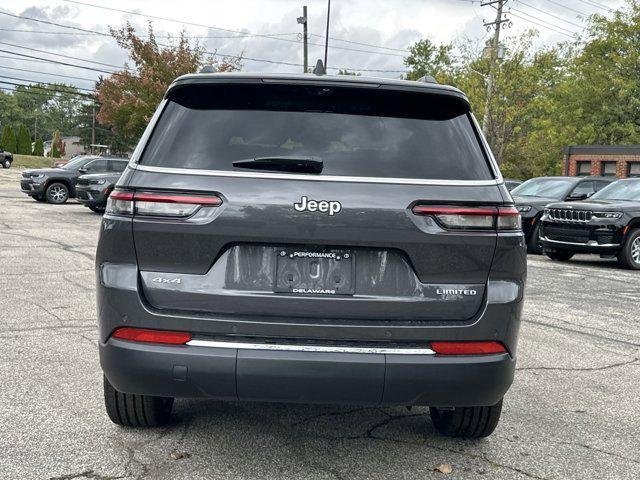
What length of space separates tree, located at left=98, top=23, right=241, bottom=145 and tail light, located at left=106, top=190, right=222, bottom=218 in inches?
1385

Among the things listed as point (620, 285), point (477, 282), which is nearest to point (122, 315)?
point (477, 282)

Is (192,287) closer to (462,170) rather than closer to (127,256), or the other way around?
(127,256)

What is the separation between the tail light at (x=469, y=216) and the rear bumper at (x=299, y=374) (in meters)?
0.57

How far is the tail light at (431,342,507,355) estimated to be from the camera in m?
3.02

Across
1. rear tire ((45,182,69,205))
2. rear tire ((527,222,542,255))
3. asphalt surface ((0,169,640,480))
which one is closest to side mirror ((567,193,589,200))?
rear tire ((527,222,542,255))

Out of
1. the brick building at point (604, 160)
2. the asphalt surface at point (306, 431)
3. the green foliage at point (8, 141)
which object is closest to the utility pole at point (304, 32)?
the brick building at point (604, 160)

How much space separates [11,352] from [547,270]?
938 centimetres

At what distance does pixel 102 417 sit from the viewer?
3979 millimetres

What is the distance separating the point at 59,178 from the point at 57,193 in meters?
0.51

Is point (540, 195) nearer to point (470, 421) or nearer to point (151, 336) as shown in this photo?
point (470, 421)

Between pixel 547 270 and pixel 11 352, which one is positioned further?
pixel 547 270

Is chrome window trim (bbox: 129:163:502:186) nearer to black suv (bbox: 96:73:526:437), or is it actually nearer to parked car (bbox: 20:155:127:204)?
black suv (bbox: 96:73:526:437)

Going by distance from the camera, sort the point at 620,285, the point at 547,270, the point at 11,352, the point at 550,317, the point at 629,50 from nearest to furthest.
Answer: the point at 11,352, the point at 550,317, the point at 620,285, the point at 547,270, the point at 629,50

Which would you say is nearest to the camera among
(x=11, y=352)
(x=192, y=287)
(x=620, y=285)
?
(x=192, y=287)
